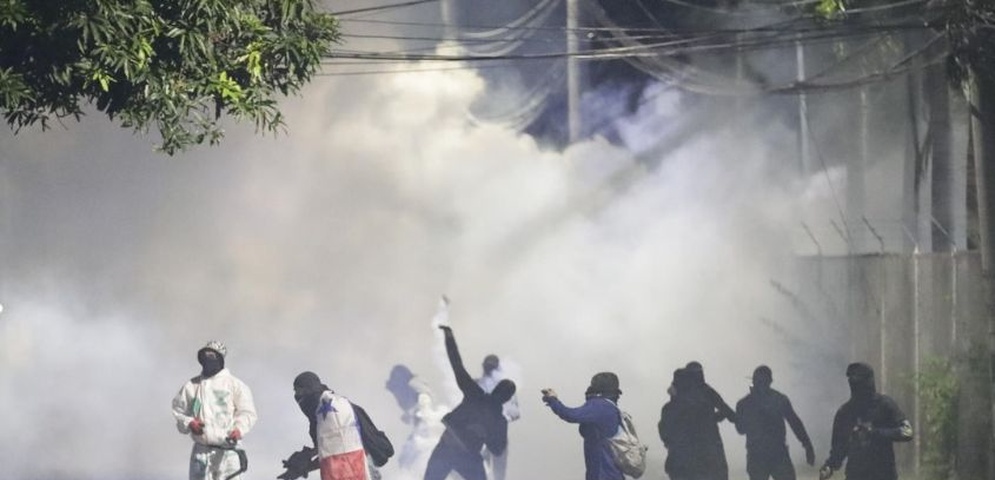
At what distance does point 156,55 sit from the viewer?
1170 centimetres

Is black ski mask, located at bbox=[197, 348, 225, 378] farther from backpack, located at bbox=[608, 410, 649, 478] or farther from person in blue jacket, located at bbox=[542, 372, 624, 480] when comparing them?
backpack, located at bbox=[608, 410, 649, 478]

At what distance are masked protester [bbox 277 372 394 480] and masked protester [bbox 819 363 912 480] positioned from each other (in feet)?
14.2

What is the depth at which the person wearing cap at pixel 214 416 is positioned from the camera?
15.0 meters

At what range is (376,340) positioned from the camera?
20.3 meters

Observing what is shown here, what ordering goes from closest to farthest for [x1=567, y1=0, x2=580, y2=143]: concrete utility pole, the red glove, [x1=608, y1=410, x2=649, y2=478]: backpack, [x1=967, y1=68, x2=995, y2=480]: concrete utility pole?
[x1=608, y1=410, x2=649, y2=478]: backpack, the red glove, [x1=967, y1=68, x2=995, y2=480]: concrete utility pole, [x1=567, y1=0, x2=580, y2=143]: concrete utility pole

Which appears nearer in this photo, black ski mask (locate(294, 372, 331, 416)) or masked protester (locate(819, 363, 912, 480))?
black ski mask (locate(294, 372, 331, 416))

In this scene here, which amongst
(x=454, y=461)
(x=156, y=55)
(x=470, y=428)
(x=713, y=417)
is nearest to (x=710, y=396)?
(x=713, y=417)

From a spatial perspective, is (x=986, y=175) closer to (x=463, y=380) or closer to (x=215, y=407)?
(x=463, y=380)

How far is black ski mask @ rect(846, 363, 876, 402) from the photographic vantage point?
1638cm

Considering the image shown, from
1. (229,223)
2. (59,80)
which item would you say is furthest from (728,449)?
(59,80)

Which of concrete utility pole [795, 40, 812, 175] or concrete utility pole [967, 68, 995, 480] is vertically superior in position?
concrete utility pole [795, 40, 812, 175]

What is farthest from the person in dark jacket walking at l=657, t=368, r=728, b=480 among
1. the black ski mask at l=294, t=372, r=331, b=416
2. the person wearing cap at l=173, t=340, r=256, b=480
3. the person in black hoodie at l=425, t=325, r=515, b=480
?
the person wearing cap at l=173, t=340, r=256, b=480

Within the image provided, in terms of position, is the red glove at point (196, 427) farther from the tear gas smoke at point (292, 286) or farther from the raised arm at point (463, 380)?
the tear gas smoke at point (292, 286)

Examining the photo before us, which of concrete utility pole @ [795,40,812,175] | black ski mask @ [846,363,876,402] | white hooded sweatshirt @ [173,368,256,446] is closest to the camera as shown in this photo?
white hooded sweatshirt @ [173,368,256,446]
